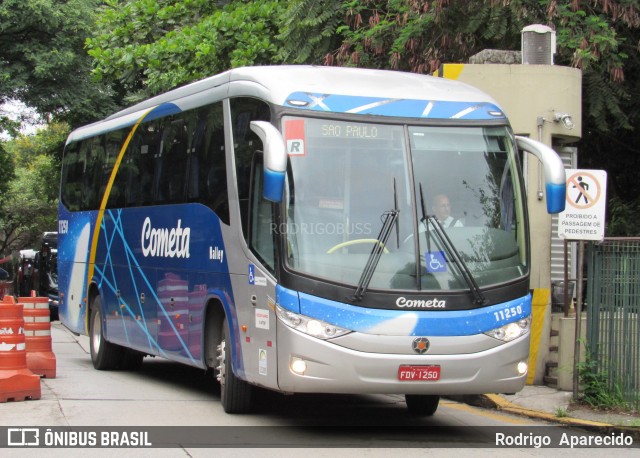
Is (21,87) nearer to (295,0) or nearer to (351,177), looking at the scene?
(295,0)

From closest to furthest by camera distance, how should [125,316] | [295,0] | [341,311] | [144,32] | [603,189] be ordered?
[341,311], [603,189], [125,316], [295,0], [144,32]

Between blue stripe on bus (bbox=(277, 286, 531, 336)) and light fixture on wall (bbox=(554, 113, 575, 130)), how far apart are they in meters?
5.02

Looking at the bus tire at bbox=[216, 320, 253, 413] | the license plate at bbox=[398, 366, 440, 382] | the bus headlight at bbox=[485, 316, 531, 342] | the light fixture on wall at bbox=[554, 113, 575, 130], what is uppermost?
the light fixture on wall at bbox=[554, 113, 575, 130]

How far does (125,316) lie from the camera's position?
15.0 m

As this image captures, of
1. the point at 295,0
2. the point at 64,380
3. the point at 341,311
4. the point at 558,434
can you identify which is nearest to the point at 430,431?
the point at 558,434

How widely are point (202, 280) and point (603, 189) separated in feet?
15.3

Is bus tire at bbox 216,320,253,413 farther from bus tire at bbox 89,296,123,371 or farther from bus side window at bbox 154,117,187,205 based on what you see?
bus tire at bbox 89,296,123,371

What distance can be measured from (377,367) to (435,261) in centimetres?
111

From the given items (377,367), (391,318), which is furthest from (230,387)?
(391,318)

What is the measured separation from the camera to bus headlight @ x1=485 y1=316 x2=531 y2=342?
9609 mm

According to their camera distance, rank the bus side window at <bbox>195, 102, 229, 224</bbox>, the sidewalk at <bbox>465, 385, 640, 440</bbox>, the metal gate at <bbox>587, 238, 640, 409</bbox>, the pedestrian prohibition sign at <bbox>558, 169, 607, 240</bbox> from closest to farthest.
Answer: the sidewalk at <bbox>465, 385, 640, 440</bbox>
the bus side window at <bbox>195, 102, 229, 224</bbox>
the metal gate at <bbox>587, 238, 640, 409</bbox>
the pedestrian prohibition sign at <bbox>558, 169, 607, 240</bbox>

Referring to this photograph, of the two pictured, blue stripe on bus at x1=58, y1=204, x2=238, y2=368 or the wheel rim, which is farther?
the wheel rim

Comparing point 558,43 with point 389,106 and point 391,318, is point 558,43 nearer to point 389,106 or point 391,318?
point 389,106

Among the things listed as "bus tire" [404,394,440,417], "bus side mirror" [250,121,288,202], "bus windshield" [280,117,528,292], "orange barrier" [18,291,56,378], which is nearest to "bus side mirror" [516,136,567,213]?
"bus windshield" [280,117,528,292]
